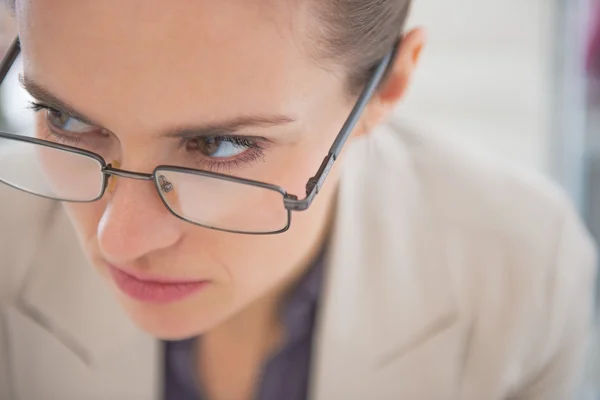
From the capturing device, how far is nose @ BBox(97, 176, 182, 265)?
596 mm

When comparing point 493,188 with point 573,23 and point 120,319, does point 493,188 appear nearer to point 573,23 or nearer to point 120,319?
point 120,319

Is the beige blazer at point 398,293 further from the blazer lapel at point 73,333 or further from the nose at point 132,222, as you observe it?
the nose at point 132,222

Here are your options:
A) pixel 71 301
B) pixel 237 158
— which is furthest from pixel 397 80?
pixel 71 301

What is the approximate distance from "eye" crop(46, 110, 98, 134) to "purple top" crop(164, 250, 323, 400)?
0.36 meters

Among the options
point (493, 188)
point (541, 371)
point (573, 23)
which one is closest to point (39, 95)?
point (493, 188)

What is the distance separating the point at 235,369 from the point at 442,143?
433 mm

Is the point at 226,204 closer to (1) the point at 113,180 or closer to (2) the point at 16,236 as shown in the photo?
(1) the point at 113,180

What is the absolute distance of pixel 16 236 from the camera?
2.79ft

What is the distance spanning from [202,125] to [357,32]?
7.5 inches

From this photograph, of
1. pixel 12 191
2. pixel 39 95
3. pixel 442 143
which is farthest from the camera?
pixel 442 143

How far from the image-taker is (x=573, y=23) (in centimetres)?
169

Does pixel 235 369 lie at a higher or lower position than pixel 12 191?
lower

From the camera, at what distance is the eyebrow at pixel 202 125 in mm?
560

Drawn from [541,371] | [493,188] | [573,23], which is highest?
[573,23]
